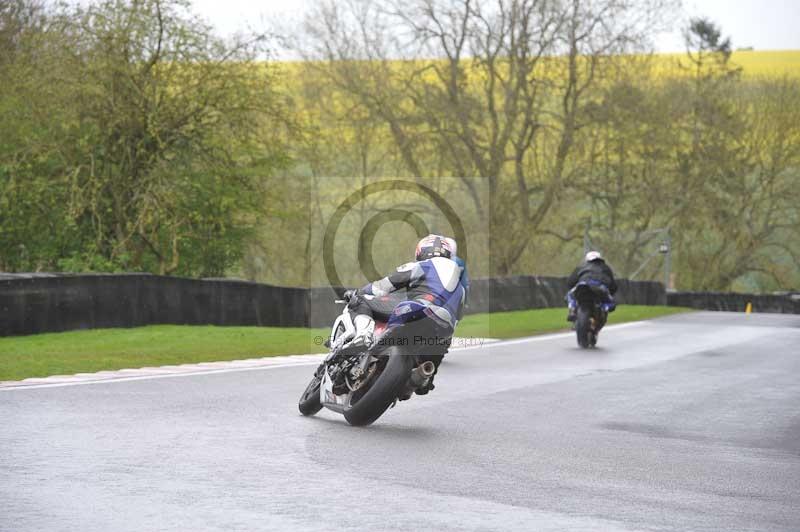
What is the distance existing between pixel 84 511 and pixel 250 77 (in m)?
27.7

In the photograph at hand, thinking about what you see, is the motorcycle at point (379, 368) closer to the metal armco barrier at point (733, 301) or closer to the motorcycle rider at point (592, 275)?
the motorcycle rider at point (592, 275)

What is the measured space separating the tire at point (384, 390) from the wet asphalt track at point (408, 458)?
172mm

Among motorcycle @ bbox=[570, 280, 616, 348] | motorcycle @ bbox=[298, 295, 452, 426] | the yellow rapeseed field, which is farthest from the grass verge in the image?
the yellow rapeseed field

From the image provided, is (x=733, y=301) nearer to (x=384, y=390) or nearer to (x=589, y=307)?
(x=589, y=307)

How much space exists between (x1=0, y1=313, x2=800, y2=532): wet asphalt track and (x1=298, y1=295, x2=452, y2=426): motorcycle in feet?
0.78

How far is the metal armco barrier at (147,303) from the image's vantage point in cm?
1806

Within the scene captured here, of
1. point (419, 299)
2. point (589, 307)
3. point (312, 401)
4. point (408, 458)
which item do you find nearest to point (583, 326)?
point (589, 307)

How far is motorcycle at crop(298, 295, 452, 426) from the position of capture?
32.5ft

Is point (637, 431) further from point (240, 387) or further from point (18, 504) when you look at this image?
point (18, 504)

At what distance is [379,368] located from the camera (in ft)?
33.3

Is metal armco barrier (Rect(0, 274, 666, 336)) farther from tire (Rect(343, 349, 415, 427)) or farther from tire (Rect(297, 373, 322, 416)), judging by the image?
tire (Rect(343, 349, 415, 427))

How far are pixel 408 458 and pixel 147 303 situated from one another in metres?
12.9

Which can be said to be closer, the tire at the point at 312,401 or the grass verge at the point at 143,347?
the tire at the point at 312,401

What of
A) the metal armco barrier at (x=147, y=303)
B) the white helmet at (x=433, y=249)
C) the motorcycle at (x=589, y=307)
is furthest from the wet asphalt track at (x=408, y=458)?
the motorcycle at (x=589, y=307)
